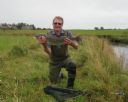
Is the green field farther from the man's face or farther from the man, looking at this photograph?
the man's face

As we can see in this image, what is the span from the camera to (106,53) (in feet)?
30.4

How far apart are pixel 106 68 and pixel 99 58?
68 cm

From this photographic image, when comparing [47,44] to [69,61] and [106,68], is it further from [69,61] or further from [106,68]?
[106,68]

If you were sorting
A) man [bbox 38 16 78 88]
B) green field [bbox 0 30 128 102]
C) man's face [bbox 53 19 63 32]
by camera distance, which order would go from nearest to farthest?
green field [bbox 0 30 128 102], man [bbox 38 16 78 88], man's face [bbox 53 19 63 32]

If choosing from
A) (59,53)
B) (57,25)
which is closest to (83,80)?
(59,53)

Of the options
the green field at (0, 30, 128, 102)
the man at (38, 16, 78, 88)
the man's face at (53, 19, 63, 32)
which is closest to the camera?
the green field at (0, 30, 128, 102)

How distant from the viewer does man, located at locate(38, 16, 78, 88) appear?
694 centimetres

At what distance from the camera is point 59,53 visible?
7520 mm

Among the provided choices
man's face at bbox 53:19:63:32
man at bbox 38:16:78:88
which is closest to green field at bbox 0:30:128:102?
man at bbox 38:16:78:88

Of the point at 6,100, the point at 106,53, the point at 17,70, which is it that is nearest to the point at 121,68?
the point at 106,53

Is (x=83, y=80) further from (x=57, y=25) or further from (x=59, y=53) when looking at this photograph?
(x=57, y=25)

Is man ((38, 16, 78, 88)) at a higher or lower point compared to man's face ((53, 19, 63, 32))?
lower

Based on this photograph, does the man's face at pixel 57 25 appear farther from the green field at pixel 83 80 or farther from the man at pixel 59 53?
the green field at pixel 83 80

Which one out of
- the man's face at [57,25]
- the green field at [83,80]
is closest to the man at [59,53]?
the man's face at [57,25]
